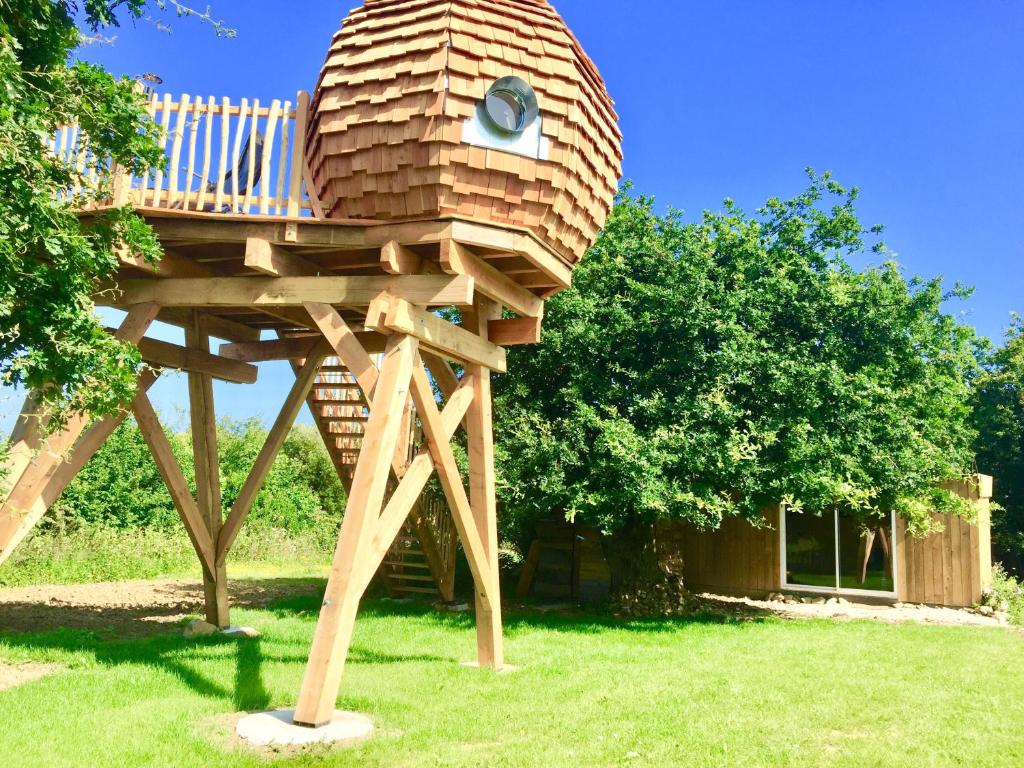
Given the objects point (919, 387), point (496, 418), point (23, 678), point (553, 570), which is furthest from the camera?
point (553, 570)

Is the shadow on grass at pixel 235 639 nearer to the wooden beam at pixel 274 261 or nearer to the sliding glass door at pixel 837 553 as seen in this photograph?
the sliding glass door at pixel 837 553

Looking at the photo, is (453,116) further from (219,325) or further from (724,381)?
(724,381)

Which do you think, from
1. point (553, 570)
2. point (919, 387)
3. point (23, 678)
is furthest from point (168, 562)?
point (919, 387)

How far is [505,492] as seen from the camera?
11.5 m

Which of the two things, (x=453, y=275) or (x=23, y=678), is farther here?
(x=23, y=678)

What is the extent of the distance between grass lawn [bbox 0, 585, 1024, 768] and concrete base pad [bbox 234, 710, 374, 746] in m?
0.15

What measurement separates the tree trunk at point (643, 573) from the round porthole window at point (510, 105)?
7.64 metres

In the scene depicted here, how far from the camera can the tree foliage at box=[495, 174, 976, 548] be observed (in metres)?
11.1

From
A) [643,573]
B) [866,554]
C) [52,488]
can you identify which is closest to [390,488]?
[643,573]

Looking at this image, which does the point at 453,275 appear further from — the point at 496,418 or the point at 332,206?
the point at 496,418

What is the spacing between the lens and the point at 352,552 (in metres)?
6.05

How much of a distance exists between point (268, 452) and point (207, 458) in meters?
0.71

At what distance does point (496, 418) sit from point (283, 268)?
5.72m

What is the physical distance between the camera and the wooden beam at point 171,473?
8797mm
